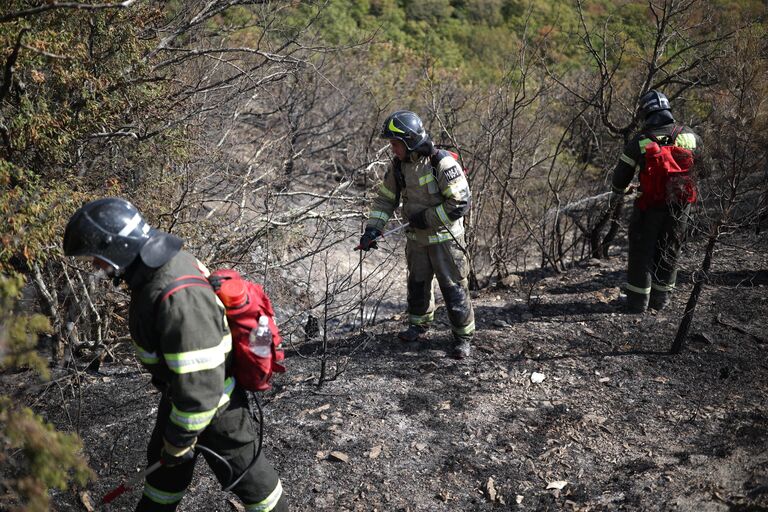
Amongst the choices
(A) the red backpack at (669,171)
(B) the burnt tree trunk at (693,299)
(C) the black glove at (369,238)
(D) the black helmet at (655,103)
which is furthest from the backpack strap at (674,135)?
(C) the black glove at (369,238)

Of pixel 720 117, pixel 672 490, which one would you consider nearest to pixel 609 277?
pixel 720 117

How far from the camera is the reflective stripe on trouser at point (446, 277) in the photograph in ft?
16.6

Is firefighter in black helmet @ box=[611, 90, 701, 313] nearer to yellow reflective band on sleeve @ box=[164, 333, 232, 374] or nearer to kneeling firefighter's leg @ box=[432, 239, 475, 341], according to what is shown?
kneeling firefighter's leg @ box=[432, 239, 475, 341]

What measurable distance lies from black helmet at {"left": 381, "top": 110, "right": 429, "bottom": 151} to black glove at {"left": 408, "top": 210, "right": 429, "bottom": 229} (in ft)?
1.78

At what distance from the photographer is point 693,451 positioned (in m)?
4.04

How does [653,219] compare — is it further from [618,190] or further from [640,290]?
[640,290]

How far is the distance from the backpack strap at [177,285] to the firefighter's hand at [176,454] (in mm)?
613

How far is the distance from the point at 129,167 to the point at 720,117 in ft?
18.5

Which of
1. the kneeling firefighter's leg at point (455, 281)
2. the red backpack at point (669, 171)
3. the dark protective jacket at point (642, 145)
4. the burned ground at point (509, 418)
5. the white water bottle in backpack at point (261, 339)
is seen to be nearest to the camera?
the white water bottle in backpack at point (261, 339)

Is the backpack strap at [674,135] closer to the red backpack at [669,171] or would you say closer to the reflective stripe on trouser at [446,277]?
the red backpack at [669,171]

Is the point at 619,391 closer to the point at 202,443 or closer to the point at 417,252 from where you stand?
the point at 417,252

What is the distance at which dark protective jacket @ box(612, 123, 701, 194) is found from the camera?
18.0 feet

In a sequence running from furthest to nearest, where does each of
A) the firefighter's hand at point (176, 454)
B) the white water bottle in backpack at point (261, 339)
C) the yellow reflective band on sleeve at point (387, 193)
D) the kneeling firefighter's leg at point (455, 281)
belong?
the yellow reflective band on sleeve at point (387, 193), the kneeling firefighter's leg at point (455, 281), the white water bottle in backpack at point (261, 339), the firefighter's hand at point (176, 454)

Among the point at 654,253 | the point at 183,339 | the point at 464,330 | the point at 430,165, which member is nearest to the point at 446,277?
the point at 464,330
